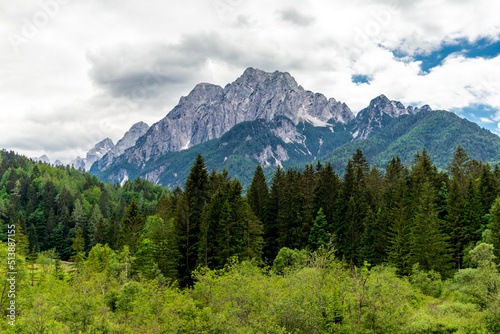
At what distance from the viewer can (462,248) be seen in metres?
70.2

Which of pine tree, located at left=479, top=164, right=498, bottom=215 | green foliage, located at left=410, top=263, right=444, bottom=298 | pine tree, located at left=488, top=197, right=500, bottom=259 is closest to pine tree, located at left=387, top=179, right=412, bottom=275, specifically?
green foliage, located at left=410, top=263, right=444, bottom=298

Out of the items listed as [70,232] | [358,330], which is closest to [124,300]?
[358,330]

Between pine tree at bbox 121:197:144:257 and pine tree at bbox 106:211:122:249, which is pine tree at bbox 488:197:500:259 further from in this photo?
pine tree at bbox 106:211:122:249

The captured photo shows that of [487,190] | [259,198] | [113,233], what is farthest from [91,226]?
[487,190]

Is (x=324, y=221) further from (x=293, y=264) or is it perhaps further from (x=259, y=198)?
(x=293, y=264)

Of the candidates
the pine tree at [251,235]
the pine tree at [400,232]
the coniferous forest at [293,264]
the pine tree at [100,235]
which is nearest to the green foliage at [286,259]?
the coniferous forest at [293,264]

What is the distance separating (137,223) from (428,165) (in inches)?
2874

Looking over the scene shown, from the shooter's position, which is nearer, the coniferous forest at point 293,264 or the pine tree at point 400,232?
the coniferous forest at point 293,264

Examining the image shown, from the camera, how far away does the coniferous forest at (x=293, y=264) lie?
3014 centimetres

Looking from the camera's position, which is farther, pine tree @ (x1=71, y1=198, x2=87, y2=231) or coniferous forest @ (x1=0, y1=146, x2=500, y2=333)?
pine tree @ (x1=71, y1=198, x2=87, y2=231)

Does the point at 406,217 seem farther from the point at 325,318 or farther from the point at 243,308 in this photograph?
the point at 243,308

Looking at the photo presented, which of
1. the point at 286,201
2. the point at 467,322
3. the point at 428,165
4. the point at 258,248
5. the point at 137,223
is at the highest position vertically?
the point at 428,165

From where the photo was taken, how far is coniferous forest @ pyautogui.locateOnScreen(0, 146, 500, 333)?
30.1 m

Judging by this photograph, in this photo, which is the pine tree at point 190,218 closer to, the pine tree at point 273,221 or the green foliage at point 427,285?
the pine tree at point 273,221
